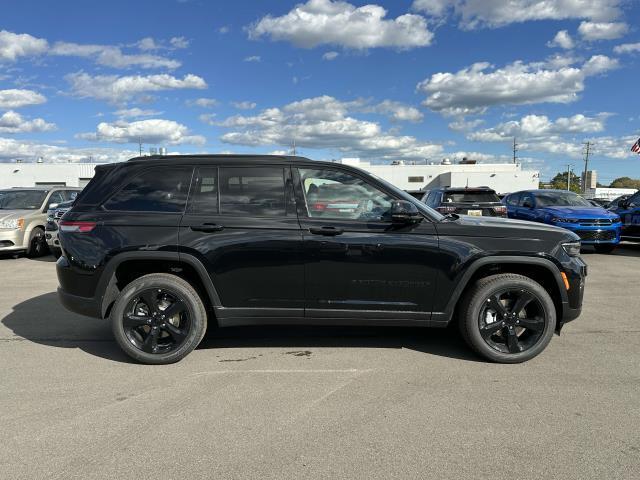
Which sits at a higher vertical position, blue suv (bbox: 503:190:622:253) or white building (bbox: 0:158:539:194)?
white building (bbox: 0:158:539:194)

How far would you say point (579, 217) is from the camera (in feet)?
36.8

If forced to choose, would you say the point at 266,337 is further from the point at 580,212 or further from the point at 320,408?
the point at 580,212

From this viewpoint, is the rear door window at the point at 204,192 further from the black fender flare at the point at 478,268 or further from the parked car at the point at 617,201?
the parked car at the point at 617,201

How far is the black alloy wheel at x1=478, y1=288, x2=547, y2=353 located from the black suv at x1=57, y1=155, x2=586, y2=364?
0.01 meters

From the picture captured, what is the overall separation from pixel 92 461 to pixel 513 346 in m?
3.43

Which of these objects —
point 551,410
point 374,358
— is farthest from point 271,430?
point 551,410

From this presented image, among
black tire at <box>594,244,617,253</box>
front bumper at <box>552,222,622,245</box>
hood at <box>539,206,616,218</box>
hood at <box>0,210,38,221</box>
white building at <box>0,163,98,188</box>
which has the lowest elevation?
black tire at <box>594,244,617,253</box>

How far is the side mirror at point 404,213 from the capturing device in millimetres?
4066

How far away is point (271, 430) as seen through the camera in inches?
124

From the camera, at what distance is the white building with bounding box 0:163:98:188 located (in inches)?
2157

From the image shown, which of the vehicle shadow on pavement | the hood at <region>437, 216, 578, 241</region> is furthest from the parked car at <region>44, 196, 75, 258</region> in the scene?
the hood at <region>437, 216, 578, 241</region>

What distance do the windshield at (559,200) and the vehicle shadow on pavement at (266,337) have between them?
28.1 ft

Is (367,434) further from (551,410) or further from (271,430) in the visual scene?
(551,410)

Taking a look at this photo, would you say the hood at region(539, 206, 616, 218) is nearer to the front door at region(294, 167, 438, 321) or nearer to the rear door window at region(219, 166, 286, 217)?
the front door at region(294, 167, 438, 321)
